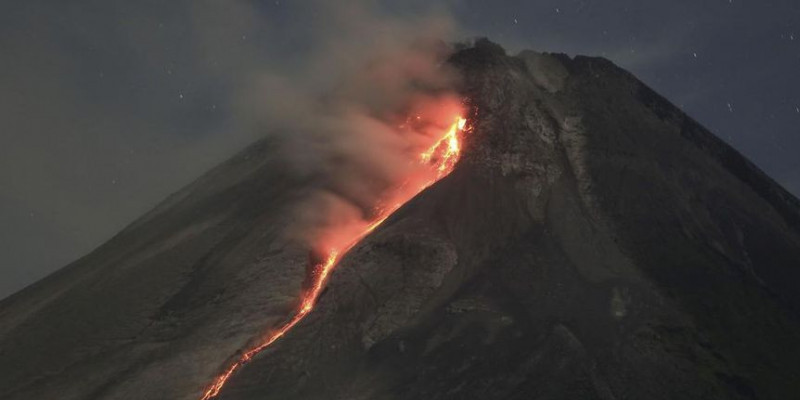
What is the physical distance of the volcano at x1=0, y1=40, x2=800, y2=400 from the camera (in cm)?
4856

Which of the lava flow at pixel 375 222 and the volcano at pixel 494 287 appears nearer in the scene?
the volcano at pixel 494 287

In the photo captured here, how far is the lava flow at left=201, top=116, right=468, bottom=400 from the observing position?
181 feet

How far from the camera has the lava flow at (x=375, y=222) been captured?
2168 inches

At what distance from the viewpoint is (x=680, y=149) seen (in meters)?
76.1

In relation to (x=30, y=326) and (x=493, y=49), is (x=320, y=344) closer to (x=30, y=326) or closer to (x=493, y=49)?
(x=30, y=326)

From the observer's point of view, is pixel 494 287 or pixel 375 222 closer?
pixel 494 287

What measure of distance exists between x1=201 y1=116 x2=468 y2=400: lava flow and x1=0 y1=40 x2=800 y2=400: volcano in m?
1.07

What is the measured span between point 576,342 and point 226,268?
3045 centimetres

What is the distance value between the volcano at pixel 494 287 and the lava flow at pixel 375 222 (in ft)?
3.52

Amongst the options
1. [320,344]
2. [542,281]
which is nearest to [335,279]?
[320,344]

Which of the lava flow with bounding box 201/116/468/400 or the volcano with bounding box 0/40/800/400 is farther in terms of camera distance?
the lava flow with bounding box 201/116/468/400

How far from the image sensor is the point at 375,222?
72.0 meters

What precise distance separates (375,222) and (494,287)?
59.6ft

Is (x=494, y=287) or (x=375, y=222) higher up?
(x=375, y=222)
